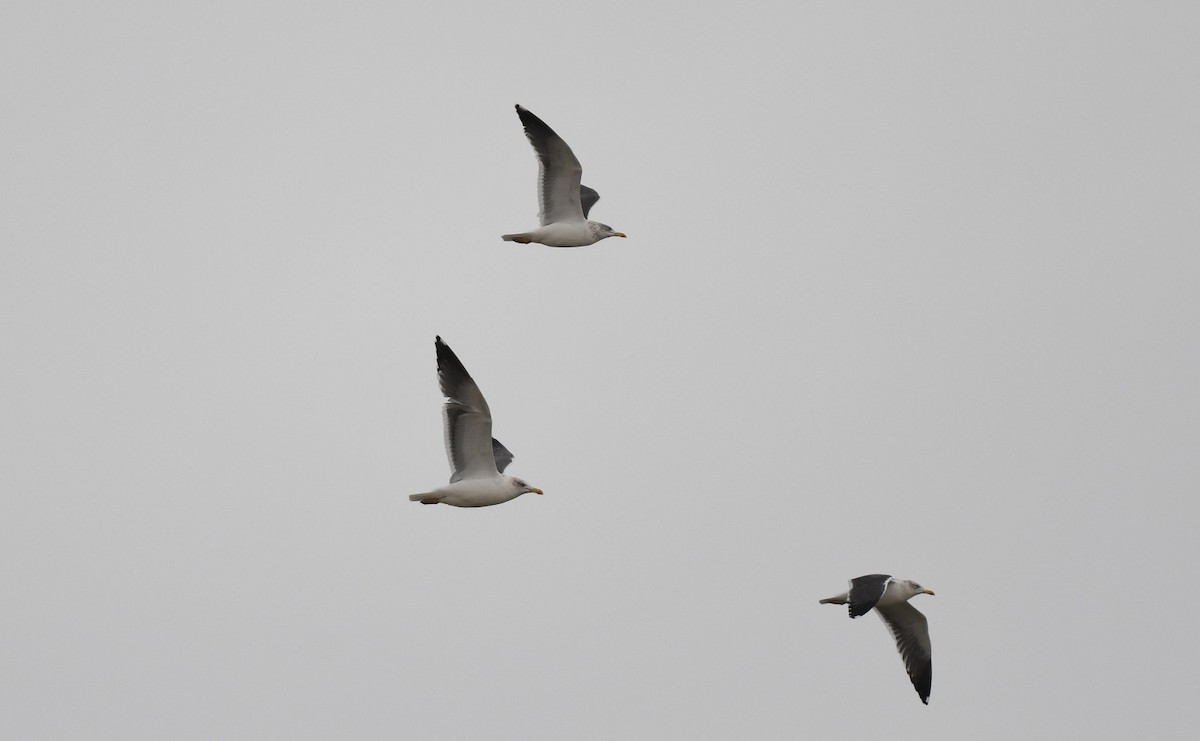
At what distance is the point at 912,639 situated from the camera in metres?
26.2

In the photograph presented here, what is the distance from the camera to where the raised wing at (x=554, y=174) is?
2628cm

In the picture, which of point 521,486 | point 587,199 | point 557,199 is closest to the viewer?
point 521,486

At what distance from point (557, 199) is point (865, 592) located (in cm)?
883

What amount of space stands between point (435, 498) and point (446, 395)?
4.70ft

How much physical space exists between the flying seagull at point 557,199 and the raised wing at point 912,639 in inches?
323

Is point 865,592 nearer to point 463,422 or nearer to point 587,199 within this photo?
point 463,422

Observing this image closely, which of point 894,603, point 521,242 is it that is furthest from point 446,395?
point 894,603

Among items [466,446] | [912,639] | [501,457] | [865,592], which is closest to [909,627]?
[912,639]

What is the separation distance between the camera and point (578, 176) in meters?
26.7

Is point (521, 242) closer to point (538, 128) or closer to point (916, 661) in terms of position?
point (538, 128)

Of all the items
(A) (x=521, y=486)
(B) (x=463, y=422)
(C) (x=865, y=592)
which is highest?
(B) (x=463, y=422)

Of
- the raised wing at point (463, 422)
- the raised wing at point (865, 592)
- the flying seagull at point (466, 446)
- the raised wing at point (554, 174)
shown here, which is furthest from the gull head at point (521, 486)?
the raised wing at point (554, 174)

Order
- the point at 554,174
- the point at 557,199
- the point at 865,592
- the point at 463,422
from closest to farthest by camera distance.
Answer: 1. the point at 463,422
2. the point at 865,592
3. the point at 554,174
4. the point at 557,199

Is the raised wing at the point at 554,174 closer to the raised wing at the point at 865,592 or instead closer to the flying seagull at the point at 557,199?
the flying seagull at the point at 557,199
